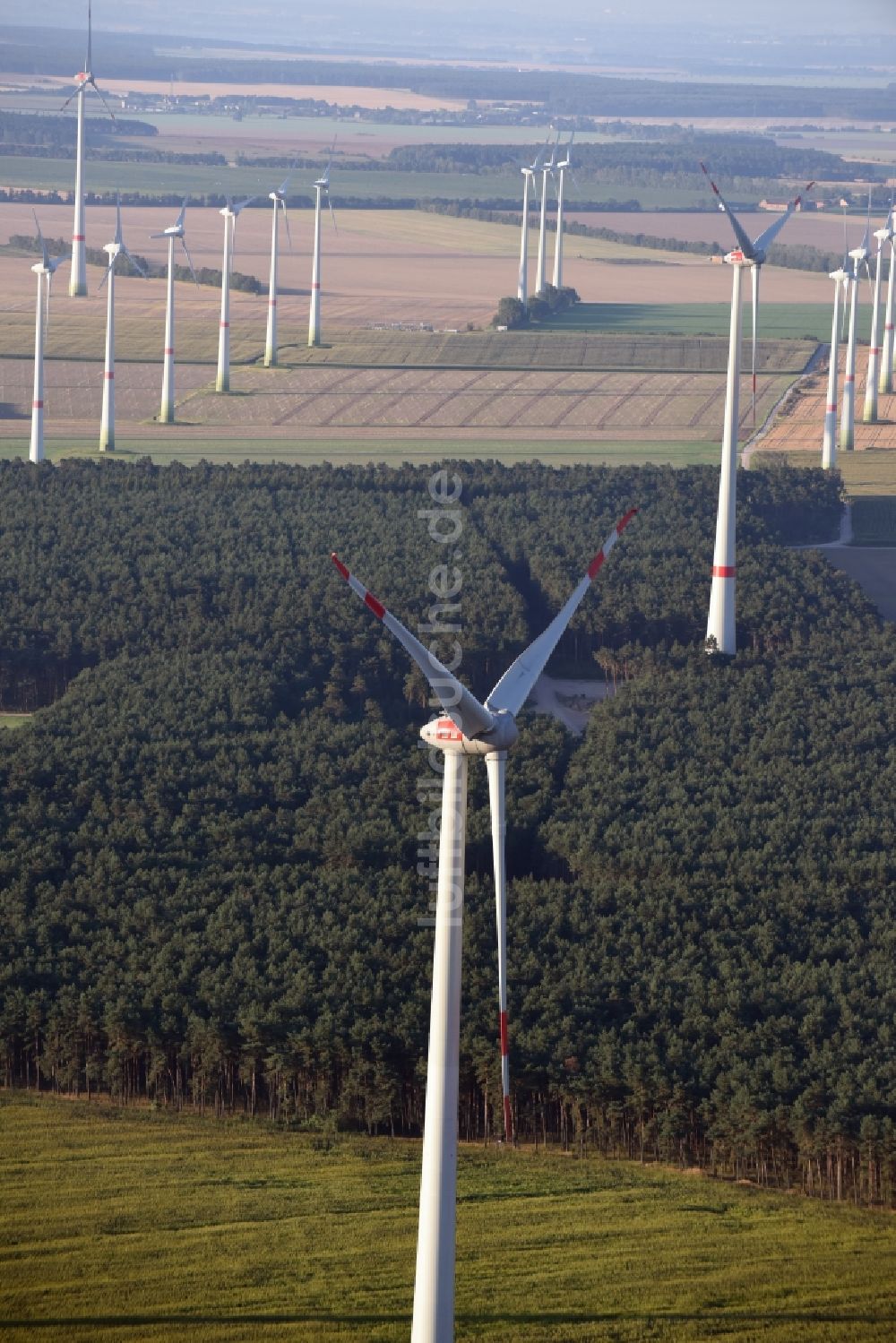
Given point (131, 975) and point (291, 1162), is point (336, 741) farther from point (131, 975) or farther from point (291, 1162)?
point (291, 1162)

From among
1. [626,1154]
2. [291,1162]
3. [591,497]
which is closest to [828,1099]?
[626,1154]

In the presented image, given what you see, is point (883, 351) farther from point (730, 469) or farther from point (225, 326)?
point (730, 469)

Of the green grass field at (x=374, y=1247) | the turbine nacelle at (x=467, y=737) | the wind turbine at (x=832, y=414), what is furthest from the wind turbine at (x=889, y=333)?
the turbine nacelle at (x=467, y=737)

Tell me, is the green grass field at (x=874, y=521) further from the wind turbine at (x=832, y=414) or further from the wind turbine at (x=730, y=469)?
the wind turbine at (x=730, y=469)

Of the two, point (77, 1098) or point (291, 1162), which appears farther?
point (77, 1098)

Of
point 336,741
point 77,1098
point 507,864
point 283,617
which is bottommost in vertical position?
point 77,1098

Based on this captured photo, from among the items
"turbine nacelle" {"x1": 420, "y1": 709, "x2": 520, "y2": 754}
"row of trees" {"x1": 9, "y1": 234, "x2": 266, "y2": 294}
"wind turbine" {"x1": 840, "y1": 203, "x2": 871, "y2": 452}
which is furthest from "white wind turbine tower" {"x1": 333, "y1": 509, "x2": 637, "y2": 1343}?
"row of trees" {"x1": 9, "y1": 234, "x2": 266, "y2": 294}

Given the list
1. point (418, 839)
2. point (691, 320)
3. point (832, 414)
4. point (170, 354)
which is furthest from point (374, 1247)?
point (691, 320)
